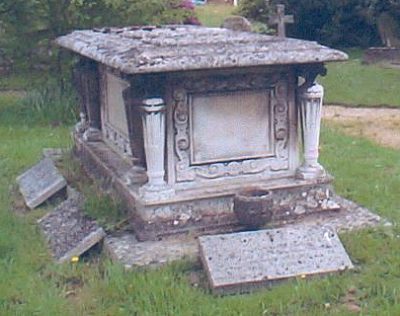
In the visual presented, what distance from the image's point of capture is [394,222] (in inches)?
278

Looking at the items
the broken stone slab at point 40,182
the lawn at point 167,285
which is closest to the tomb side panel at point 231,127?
the lawn at point 167,285

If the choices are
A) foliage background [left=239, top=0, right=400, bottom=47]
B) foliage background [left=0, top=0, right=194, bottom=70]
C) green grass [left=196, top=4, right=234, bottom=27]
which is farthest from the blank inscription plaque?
green grass [left=196, top=4, right=234, bottom=27]

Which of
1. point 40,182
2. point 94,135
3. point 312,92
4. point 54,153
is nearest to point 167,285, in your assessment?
point 312,92

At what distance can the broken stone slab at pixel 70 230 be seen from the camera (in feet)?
21.6

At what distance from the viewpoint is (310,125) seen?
706 centimetres

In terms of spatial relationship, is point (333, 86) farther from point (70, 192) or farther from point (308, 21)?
point (70, 192)

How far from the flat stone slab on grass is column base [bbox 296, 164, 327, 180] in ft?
2.72

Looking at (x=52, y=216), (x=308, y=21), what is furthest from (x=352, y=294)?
(x=308, y=21)

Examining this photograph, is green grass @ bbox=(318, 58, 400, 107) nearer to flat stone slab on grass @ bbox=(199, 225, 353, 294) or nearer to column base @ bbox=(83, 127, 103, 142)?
column base @ bbox=(83, 127, 103, 142)

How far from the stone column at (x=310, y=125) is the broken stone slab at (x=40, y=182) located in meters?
2.14

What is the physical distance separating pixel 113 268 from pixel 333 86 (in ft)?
31.6

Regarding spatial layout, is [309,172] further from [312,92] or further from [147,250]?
[147,250]

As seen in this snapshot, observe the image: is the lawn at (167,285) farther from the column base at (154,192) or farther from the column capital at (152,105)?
the column capital at (152,105)

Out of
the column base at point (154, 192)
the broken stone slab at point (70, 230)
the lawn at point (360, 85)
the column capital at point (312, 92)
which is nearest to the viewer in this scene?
the broken stone slab at point (70, 230)
